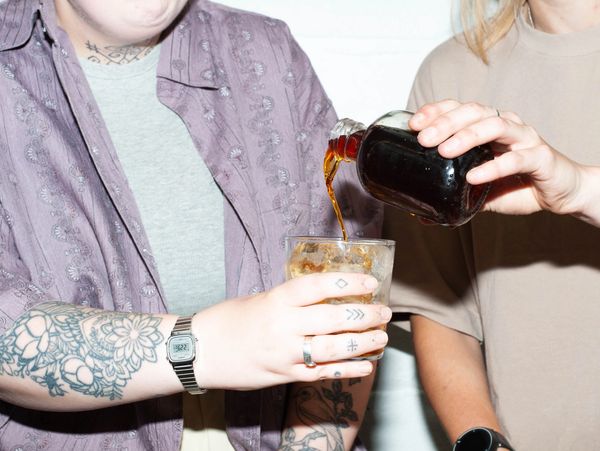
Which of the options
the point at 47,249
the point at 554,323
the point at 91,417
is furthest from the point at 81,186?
the point at 554,323

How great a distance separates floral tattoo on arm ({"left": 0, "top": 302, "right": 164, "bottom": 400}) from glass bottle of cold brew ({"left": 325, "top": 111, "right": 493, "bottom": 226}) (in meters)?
0.40

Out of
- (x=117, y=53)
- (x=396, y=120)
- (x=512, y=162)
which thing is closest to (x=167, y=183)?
(x=117, y=53)

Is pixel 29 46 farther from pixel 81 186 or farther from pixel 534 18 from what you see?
Answer: pixel 534 18

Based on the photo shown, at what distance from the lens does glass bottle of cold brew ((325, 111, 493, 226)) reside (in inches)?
44.6

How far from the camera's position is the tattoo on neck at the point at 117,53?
4.83 feet

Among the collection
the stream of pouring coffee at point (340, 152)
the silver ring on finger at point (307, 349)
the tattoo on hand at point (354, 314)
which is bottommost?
the silver ring on finger at point (307, 349)

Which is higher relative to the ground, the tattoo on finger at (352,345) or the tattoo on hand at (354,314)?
the tattoo on hand at (354,314)

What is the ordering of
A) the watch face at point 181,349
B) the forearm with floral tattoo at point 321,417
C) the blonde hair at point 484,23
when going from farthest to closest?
1. the blonde hair at point 484,23
2. the forearm with floral tattoo at point 321,417
3. the watch face at point 181,349

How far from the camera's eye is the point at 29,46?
4.75 ft

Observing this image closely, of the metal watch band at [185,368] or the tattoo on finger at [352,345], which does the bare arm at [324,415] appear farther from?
the tattoo on finger at [352,345]

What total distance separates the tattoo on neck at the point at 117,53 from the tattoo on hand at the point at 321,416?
0.71 meters

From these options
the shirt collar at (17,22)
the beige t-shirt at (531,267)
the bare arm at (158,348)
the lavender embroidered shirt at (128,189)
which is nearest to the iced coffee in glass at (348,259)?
the bare arm at (158,348)

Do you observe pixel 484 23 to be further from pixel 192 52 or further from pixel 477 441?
pixel 477 441

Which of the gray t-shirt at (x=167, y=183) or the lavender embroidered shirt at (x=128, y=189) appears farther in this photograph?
the gray t-shirt at (x=167, y=183)
